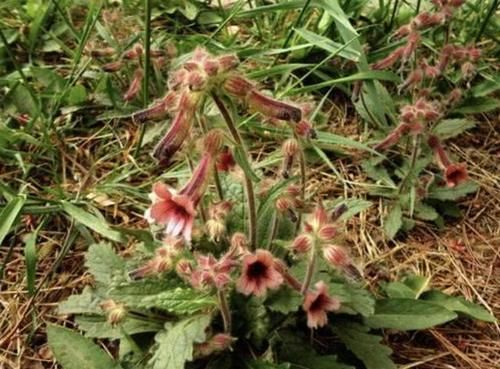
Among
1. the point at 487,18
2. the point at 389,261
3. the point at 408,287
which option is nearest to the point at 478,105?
the point at 487,18

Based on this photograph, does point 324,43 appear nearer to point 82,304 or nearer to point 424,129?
point 424,129

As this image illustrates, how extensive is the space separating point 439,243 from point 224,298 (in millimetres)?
926

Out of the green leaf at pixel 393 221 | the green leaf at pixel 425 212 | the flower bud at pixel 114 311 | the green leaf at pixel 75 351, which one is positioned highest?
the flower bud at pixel 114 311

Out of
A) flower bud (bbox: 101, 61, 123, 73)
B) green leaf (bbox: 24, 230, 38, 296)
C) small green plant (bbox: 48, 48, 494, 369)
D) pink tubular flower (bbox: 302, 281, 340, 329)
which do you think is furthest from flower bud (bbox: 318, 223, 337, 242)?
flower bud (bbox: 101, 61, 123, 73)

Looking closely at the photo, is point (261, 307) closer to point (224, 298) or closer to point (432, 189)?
point (224, 298)

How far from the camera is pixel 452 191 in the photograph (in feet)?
8.88

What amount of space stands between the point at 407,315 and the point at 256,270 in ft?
1.78

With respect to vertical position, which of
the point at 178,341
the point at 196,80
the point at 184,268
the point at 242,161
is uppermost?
the point at 196,80

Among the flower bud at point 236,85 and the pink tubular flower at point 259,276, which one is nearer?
the flower bud at point 236,85

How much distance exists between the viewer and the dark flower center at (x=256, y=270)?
6.41 ft

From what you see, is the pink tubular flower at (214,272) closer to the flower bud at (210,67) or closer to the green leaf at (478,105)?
the flower bud at (210,67)

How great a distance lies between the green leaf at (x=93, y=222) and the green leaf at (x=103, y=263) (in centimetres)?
12

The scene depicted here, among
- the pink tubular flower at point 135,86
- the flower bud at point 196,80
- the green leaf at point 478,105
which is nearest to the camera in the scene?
the flower bud at point 196,80

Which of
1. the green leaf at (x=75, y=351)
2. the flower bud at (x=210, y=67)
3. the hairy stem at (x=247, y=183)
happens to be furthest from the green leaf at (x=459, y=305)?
the flower bud at (x=210, y=67)
